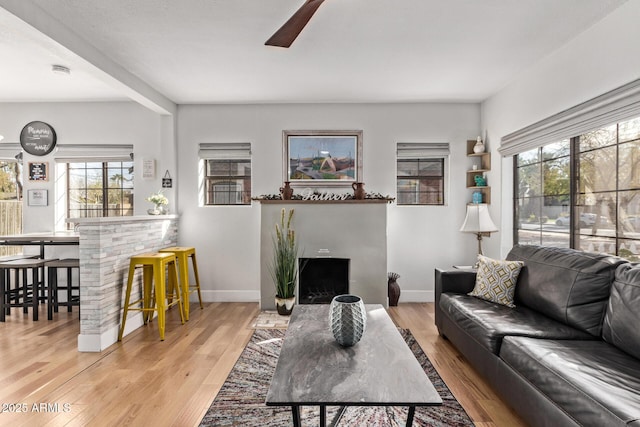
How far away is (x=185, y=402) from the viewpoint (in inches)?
87.7

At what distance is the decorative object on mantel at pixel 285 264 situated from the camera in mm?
4062

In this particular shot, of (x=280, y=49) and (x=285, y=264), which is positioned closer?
(x=280, y=49)

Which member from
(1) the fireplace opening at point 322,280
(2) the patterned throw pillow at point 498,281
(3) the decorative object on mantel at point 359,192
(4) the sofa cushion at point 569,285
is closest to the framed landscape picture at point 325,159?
(3) the decorative object on mantel at point 359,192

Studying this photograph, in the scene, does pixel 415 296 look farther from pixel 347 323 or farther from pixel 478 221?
pixel 347 323

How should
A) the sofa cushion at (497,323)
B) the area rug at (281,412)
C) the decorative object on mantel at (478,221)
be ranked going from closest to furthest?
the area rug at (281,412), the sofa cushion at (497,323), the decorative object on mantel at (478,221)

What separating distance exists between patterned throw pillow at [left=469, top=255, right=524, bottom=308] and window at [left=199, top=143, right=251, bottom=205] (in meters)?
2.97

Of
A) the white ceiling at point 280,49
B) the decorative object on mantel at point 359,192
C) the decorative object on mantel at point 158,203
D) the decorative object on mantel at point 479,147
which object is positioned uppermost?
the white ceiling at point 280,49

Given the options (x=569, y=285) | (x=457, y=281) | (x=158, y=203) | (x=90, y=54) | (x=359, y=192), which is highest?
(x=90, y=54)

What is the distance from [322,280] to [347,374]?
2.88m

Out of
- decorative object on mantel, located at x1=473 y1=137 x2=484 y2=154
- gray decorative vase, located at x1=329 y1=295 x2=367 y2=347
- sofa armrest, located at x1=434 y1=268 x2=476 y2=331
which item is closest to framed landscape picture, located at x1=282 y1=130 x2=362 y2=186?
decorative object on mantel, located at x1=473 y1=137 x2=484 y2=154

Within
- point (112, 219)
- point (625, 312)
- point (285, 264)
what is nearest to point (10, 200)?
point (112, 219)

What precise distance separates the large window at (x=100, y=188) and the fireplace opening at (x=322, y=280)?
251 cm

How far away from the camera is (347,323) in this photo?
184 centimetres

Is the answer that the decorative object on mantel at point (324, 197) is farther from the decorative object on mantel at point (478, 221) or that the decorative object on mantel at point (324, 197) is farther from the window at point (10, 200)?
the window at point (10, 200)
